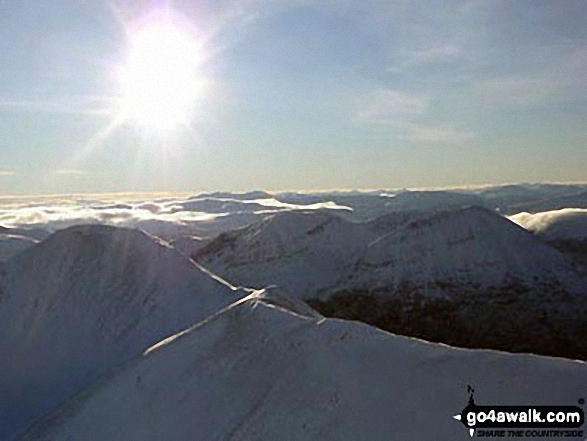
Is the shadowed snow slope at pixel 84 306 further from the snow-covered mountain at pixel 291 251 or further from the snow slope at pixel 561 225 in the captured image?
the snow slope at pixel 561 225

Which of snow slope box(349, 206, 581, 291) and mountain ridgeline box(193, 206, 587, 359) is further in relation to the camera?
snow slope box(349, 206, 581, 291)

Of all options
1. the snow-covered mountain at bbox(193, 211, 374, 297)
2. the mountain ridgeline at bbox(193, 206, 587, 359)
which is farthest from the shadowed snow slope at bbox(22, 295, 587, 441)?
the snow-covered mountain at bbox(193, 211, 374, 297)

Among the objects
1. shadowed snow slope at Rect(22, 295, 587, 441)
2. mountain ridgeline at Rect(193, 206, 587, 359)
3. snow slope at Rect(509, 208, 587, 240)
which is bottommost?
mountain ridgeline at Rect(193, 206, 587, 359)

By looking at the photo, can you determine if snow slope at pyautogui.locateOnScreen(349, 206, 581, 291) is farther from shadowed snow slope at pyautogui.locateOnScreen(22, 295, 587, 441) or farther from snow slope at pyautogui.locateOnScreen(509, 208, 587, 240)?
shadowed snow slope at pyautogui.locateOnScreen(22, 295, 587, 441)

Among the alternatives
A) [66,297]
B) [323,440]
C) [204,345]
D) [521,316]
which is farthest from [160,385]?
[521,316]

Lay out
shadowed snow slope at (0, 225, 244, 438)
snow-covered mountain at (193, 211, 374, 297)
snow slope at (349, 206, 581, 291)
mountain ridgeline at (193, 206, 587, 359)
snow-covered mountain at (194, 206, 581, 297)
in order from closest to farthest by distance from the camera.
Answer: shadowed snow slope at (0, 225, 244, 438)
mountain ridgeline at (193, 206, 587, 359)
snow slope at (349, 206, 581, 291)
snow-covered mountain at (194, 206, 581, 297)
snow-covered mountain at (193, 211, 374, 297)

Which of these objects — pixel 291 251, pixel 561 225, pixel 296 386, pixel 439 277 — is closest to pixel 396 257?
pixel 439 277
